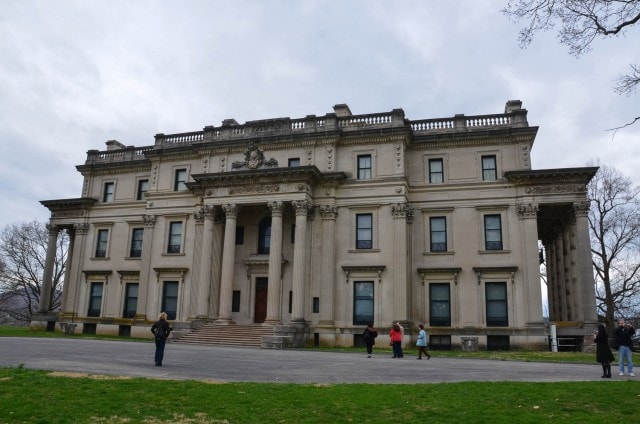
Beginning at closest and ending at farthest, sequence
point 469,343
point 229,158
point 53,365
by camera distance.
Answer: point 53,365 < point 469,343 < point 229,158

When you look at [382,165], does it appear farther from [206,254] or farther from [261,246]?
[206,254]

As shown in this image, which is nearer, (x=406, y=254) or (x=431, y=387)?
(x=431, y=387)

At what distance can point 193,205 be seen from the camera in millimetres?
39719

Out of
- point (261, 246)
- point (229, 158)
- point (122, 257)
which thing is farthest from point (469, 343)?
point (122, 257)

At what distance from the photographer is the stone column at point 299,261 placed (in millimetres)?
33344

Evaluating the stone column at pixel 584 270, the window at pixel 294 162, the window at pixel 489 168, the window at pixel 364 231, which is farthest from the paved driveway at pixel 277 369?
the window at pixel 294 162

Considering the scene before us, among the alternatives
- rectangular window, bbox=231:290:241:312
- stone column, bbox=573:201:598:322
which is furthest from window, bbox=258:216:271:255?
stone column, bbox=573:201:598:322

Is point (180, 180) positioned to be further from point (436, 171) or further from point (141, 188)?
point (436, 171)

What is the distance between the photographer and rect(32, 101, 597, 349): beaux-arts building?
33.2 m

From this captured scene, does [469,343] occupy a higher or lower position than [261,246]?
lower

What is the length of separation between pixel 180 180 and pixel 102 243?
953 cm

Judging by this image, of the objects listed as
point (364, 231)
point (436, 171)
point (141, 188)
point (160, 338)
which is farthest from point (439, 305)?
point (141, 188)

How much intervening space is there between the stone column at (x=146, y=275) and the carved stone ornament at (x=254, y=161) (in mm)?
9054

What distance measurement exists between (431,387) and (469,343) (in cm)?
1946
